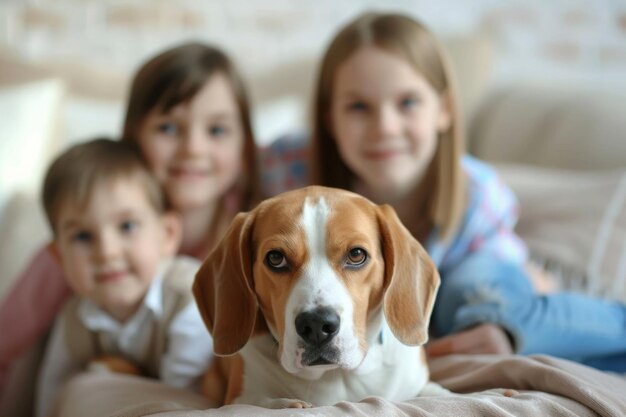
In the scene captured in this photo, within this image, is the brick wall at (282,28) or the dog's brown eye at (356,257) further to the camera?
the brick wall at (282,28)

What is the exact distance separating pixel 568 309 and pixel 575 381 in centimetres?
49

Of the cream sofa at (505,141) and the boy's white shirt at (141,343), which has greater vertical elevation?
the cream sofa at (505,141)

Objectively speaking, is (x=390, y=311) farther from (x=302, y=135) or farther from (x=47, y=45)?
(x=47, y=45)

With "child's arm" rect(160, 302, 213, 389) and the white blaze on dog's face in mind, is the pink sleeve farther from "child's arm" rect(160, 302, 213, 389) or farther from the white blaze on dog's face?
the white blaze on dog's face

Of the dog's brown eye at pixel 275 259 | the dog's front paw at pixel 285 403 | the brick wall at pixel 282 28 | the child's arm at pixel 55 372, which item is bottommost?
the child's arm at pixel 55 372

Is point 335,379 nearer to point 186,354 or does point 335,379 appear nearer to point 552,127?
point 186,354

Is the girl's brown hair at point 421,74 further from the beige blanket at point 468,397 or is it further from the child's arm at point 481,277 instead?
the beige blanket at point 468,397

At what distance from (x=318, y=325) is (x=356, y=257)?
4.8 inches

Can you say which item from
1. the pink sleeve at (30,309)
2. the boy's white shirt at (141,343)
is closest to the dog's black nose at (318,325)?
the boy's white shirt at (141,343)

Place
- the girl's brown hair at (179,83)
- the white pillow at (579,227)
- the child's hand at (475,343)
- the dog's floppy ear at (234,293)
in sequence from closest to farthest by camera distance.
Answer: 1. the dog's floppy ear at (234,293)
2. the child's hand at (475,343)
3. the girl's brown hair at (179,83)
4. the white pillow at (579,227)

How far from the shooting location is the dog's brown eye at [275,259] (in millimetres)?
997

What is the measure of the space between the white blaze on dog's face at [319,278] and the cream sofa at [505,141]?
99 centimetres

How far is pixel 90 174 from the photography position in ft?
5.03

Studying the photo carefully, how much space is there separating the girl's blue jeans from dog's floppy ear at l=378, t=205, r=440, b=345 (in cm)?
45
